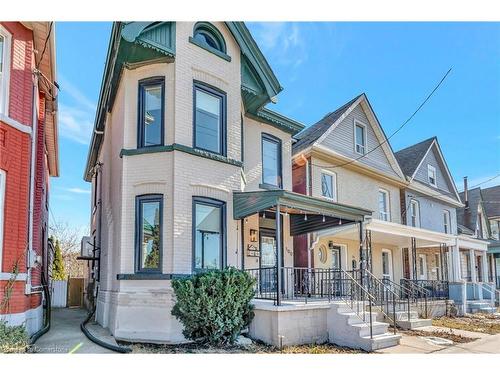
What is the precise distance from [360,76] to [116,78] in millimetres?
6339

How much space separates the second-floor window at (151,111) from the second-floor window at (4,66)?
2.46 meters

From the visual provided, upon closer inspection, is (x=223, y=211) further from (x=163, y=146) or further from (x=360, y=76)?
(x=360, y=76)

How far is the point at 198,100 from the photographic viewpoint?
30.1 feet

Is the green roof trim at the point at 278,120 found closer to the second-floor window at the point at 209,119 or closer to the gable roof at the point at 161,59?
the gable roof at the point at 161,59

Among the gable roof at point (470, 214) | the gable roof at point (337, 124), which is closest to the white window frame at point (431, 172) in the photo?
the gable roof at point (337, 124)

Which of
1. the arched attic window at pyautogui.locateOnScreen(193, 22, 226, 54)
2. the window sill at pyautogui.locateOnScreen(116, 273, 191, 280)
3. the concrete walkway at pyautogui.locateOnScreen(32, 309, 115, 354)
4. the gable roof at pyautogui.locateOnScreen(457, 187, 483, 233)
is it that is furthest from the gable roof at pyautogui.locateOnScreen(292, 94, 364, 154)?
the gable roof at pyautogui.locateOnScreen(457, 187, 483, 233)

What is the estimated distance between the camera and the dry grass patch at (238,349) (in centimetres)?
733

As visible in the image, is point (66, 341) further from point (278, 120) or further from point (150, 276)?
point (278, 120)

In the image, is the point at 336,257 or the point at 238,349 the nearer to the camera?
the point at 238,349

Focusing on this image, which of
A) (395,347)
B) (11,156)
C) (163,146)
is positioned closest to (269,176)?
(163,146)

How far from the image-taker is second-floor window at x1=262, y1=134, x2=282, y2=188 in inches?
466

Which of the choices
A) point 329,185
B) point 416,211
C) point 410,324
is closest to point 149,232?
point 410,324

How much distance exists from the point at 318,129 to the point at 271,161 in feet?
10.3

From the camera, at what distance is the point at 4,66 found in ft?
24.1
